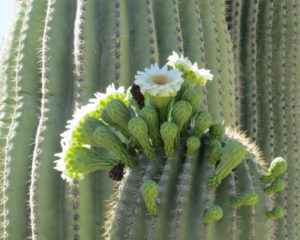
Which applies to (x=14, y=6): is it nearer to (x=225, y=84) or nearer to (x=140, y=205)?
(x=225, y=84)

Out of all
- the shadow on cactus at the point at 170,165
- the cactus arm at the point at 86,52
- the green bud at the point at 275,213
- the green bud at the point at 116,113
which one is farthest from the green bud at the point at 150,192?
the cactus arm at the point at 86,52

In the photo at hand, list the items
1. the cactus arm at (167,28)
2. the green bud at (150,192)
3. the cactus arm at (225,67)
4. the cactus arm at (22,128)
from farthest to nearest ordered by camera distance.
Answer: the cactus arm at (225,67) < the cactus arm at (167,28) < the cactus arm at (22,128) < the green bud at (150,192)

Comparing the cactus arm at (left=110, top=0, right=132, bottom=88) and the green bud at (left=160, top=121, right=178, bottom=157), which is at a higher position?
the cactus arm at (left=110, top=0, right=132, bottom=88)

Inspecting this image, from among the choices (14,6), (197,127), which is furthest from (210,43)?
(197,127)

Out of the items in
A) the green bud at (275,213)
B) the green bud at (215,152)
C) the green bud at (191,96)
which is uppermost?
the green bud at (191,96)

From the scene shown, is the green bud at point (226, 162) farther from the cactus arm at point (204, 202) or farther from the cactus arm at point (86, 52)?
the cactus arm at point (86, 52)

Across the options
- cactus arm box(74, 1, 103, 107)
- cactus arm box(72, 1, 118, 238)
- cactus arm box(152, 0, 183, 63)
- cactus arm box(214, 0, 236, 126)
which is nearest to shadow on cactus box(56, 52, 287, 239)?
cactus arm box(72, 1, 118, 238)

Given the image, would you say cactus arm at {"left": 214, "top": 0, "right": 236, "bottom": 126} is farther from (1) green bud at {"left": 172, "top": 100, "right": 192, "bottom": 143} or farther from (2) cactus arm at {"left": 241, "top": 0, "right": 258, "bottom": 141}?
(1) green bud at {"left": 172, "top": 100, "right": 192, "bottom": 143}
